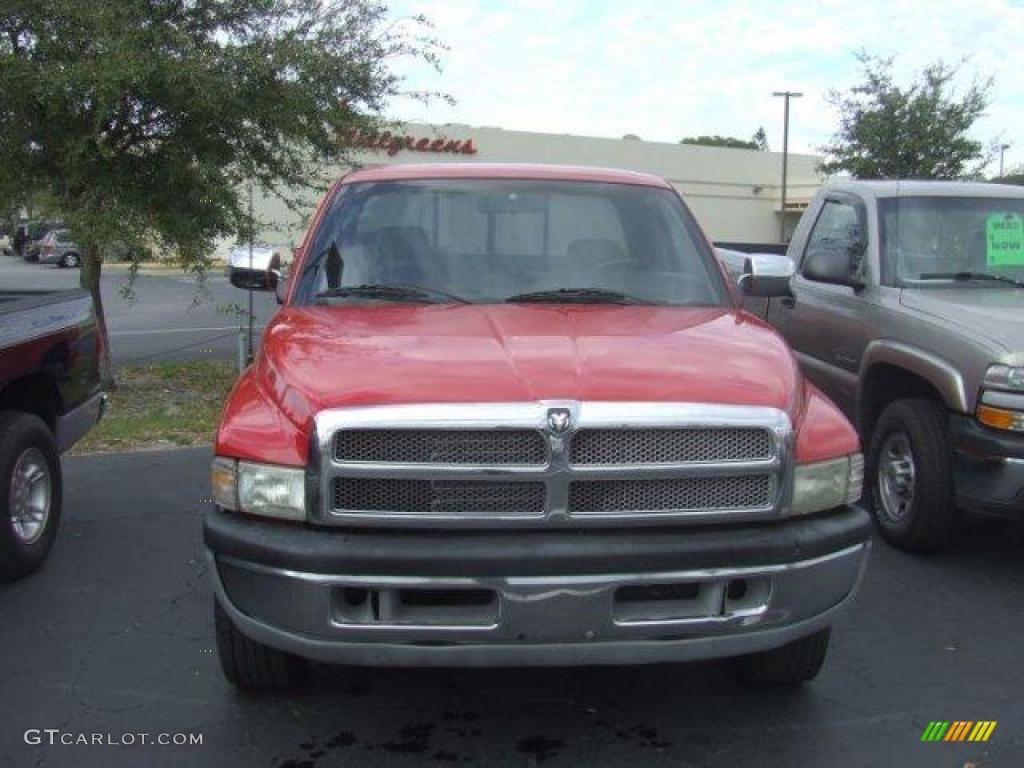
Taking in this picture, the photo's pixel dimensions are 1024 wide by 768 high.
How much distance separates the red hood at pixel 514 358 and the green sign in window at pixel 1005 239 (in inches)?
111

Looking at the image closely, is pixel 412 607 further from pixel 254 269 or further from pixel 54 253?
pixel 54 253

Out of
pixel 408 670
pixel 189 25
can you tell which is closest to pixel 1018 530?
pixel 408 670

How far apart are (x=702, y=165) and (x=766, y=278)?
49622 millimetres

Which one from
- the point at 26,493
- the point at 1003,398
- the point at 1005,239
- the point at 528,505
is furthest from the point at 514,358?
the point at 1005,239

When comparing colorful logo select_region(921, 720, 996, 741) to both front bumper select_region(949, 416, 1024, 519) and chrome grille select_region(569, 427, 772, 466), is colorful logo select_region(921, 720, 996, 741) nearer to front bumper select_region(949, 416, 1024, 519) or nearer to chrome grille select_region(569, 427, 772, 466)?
chrome grille select_region(569, 427, 772, 466)

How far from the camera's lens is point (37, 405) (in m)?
5.29

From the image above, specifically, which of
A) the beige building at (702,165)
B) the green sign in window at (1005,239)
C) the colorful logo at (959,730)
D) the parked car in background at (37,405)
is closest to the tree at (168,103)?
the parked car in background at (37,405)

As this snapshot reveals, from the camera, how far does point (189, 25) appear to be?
30.8ft

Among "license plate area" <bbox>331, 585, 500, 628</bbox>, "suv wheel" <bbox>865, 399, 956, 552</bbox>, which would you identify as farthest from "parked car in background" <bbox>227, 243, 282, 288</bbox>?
"suv wheel" <bbox>865, 399, 956, 552</bbox>

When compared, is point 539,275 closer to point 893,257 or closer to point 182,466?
point 893,257

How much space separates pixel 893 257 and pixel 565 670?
3.34 m

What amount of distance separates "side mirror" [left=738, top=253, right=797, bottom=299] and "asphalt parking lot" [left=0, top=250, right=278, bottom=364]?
403 centimetres

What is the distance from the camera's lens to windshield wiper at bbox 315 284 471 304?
158 inches

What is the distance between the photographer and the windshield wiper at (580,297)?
403 centimetres
